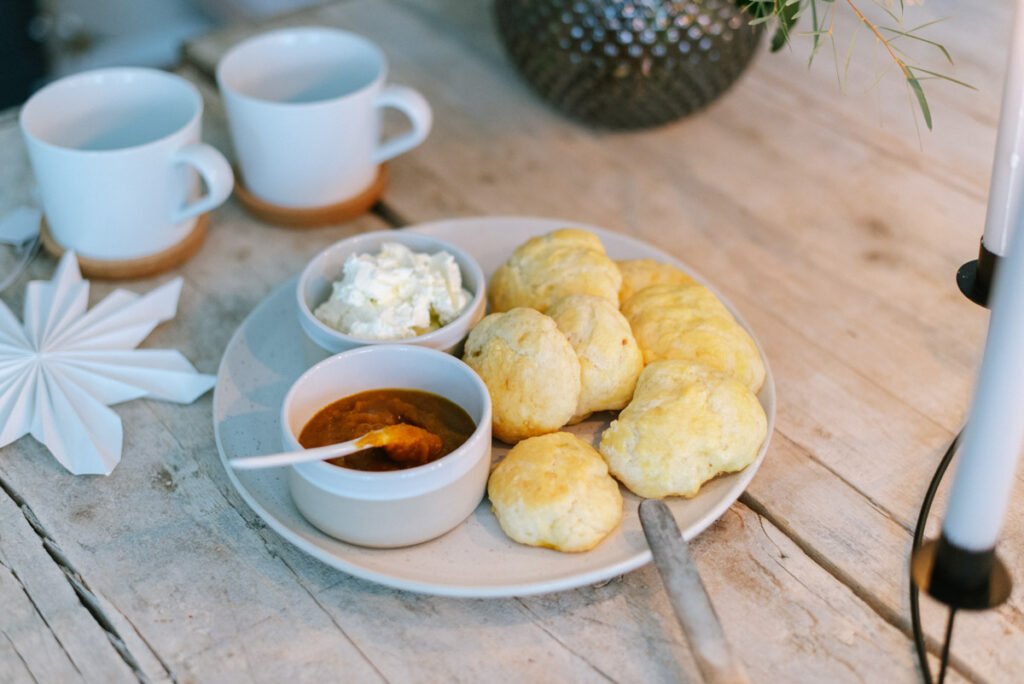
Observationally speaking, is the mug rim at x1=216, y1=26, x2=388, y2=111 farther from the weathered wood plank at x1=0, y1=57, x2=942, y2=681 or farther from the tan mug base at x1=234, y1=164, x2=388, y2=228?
the weathered wood plank at x1=0, y1=57, x2=942, y2=681

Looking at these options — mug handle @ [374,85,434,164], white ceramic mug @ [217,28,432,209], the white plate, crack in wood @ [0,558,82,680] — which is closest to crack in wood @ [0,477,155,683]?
crack in wood @ [0,558,82,680]

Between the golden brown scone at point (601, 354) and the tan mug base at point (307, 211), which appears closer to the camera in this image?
the golden brown scone at point (601, 354)

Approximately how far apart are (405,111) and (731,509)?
68cm

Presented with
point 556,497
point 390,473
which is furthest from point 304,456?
point 556,497

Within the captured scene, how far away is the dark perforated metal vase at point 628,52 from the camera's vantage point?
4.42 ft

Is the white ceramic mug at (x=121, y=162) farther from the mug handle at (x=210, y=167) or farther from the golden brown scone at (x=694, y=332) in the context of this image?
the golden brown scone at (x=694, y=332)

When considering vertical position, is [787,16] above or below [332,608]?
above

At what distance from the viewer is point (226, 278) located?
4.17ft

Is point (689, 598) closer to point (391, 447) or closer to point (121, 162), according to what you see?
point (391, 447)

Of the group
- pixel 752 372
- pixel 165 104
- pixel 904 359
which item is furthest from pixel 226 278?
pixel 904 359

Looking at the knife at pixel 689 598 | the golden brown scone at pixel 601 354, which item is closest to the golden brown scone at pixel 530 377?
the golden brown scone at pixel 601 354

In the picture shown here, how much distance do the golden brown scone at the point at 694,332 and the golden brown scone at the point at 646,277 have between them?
38 mm

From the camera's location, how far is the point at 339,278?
111 cm

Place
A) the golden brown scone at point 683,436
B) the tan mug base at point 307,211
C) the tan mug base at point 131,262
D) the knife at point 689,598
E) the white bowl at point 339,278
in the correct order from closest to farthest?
the knife at point 689,598, the golden brown scone at point 683,436, the white bowl at point 339,278, the tan mug base at point 131,262, the tan mug base at point 307,211
